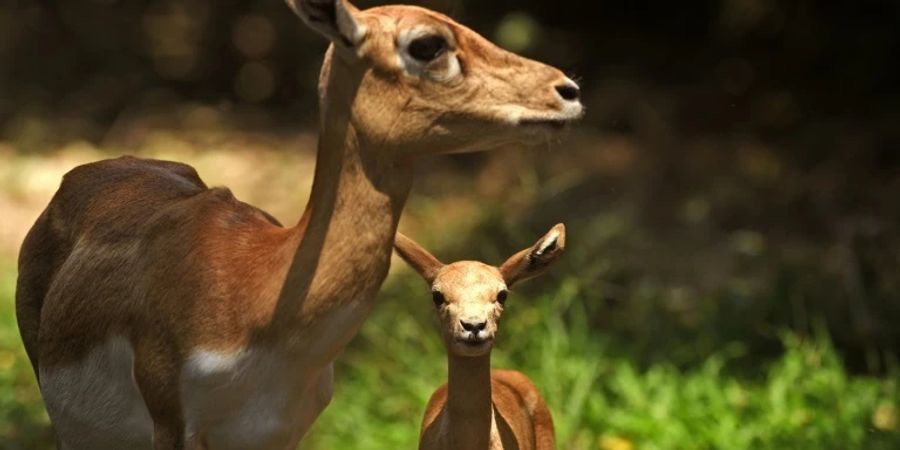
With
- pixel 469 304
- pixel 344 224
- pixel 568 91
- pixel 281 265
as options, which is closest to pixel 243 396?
pixel 281 265

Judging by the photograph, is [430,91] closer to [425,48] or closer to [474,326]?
[425,48]

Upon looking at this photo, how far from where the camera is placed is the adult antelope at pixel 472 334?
418 centimetres

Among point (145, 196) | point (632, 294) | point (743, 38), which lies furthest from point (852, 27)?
point (145, 196)

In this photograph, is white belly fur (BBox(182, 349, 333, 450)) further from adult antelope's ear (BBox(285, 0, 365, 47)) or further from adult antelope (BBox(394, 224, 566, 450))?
adult antelope's ear (BBox(285, 0, 365, 47))

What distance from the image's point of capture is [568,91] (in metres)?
3.97

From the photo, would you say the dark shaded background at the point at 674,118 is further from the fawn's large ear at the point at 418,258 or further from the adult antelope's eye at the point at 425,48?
the adult antelope's eye at the point at 425,48

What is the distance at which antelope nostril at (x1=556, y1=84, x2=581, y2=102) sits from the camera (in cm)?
395

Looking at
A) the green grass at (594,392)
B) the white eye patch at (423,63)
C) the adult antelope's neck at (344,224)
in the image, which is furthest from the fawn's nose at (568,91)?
the green grass at (594,392)

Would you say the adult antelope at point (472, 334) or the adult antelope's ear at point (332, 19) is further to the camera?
the adult antelope at point (472, 334)

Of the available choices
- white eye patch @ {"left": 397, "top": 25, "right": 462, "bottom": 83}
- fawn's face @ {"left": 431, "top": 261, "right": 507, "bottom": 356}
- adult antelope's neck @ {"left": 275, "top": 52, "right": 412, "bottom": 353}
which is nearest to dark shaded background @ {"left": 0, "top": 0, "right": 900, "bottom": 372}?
fawn's face @ {"left": 431, "top": 261, "right": 507, "bottom": 356}

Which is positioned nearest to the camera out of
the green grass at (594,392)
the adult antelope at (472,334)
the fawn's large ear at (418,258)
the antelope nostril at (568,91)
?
the antelope nostril at (568,91)

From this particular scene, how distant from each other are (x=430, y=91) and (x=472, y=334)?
63 centimetres

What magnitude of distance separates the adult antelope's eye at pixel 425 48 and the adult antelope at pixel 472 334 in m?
0.65

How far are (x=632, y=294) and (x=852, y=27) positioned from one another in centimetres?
294
